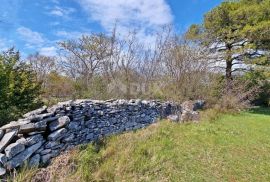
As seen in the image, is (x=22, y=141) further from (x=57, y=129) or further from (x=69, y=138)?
(x=69, y=138)

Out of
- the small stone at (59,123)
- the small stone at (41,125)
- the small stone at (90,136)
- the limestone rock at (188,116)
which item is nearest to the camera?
the small stone at (41,125)

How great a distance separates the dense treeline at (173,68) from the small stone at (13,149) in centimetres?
224

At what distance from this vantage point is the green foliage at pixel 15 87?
6.61m

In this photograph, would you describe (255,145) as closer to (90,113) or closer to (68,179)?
(90,113)

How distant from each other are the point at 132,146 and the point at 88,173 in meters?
1.81

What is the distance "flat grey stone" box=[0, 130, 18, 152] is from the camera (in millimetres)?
3445

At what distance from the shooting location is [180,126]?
9102mm

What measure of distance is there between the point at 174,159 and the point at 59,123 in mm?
2555

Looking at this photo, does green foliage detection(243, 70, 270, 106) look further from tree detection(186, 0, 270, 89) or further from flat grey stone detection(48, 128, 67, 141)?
flat grey stone detection(48, 128, 67, 141)

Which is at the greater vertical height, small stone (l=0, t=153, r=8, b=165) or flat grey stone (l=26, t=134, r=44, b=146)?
flat grey stone (l=26, t=134, r=44, b=146)

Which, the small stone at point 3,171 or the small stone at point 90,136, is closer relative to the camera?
the small stone at point 3,171

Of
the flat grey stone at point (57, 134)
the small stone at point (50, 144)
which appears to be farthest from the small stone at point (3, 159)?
the flat grey stone at point (57, 134)

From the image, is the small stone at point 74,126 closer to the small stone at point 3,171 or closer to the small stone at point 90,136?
the small stone at point 90,136

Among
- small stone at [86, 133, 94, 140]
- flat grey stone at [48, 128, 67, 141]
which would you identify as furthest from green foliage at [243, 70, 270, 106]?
flat grey stone at [48, 128, 67, 141]
